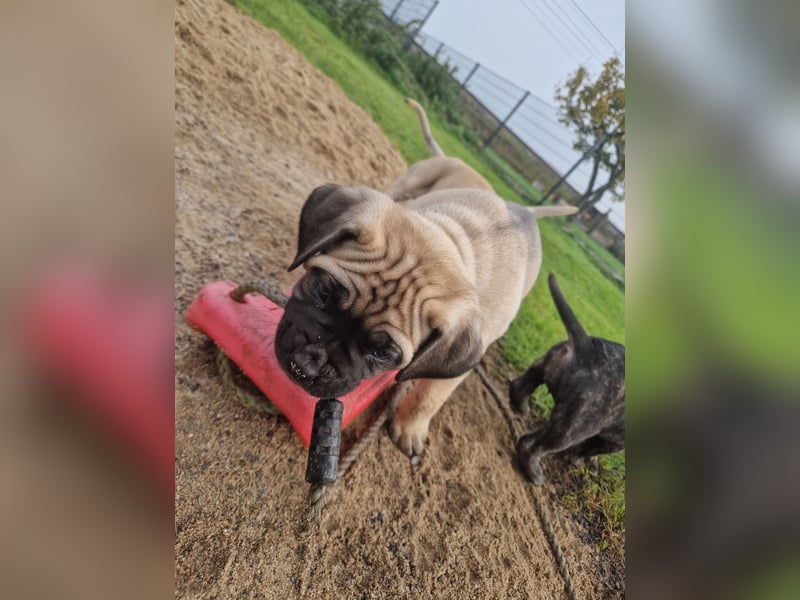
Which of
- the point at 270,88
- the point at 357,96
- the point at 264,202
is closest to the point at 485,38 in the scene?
the point at 357,96

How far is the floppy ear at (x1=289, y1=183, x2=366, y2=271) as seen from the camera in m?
2.00

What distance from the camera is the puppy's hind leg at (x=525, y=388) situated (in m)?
3.75

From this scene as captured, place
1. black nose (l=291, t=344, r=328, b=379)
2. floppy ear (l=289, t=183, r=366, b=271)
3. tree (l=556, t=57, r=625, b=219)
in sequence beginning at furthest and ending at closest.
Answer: tree (l=556, t=57, r=625, b=219) → floppy ear (l=289, t=183, r=366, b=271) → black nose (l=291, t=344, r=328, b=379)

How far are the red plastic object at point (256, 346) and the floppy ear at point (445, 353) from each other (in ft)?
1.14

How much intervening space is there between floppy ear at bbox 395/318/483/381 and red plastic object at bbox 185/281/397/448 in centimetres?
35

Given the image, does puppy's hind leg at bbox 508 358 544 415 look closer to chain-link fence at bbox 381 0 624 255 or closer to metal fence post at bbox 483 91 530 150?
chain-link fence at bbox 381 0 624 255

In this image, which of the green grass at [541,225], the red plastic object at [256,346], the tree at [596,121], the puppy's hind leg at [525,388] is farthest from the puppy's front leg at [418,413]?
the tree at [596,121]

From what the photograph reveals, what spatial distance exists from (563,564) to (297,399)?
1.96 metres

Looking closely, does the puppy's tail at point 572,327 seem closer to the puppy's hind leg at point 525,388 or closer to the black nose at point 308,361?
the puppy's hind leg at point 525,388

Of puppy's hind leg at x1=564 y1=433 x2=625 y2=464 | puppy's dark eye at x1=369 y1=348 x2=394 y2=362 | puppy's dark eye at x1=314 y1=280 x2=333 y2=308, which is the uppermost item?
puppy's dark eye at x1=314 y1=280 x2=333 y2=308

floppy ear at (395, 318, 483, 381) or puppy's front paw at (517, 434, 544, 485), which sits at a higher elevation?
floppy ear at (395, 318, 483, 381)
